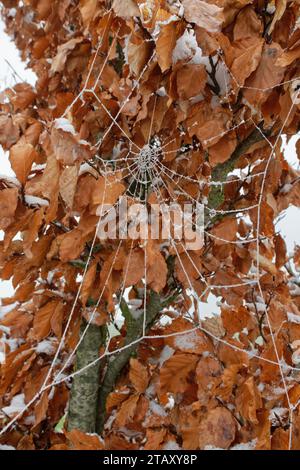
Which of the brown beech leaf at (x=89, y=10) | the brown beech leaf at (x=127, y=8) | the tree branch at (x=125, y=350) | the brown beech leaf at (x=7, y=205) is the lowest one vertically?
the tree branch at (x=125, y=350)

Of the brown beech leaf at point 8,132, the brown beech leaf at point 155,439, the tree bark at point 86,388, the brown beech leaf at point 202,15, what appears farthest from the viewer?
the tree bark at point 86,388

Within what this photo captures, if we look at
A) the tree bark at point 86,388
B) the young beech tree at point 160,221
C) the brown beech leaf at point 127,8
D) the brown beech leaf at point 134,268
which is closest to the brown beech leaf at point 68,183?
the young beech tree at point 160,221

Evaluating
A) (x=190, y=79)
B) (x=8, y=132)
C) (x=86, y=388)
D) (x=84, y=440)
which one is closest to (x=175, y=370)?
(x=84, y=440)

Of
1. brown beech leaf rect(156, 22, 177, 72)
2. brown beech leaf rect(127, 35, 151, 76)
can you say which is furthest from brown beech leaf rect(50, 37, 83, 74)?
brown beech leaf rect(156, 22, 177, 72)

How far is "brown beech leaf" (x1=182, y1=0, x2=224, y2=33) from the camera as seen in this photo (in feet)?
2.08

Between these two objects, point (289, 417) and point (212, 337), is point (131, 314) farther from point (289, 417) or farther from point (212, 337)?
point (289, 417)

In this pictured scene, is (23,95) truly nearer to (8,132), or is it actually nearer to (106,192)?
(8,132)

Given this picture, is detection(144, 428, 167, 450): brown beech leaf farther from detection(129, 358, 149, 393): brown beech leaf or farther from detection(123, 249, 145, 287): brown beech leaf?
detection(123, 249, 145, 287): brown beech leaf

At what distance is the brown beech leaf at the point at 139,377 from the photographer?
3.03 feet

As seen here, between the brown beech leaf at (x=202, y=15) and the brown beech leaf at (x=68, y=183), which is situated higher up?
the brown beech leaf at (x=202, y=15)

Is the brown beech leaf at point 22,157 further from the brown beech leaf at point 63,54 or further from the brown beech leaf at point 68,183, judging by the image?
the brown beech leaf at point 63,54

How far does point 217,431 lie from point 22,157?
0.63m

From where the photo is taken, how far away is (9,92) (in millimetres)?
1198
